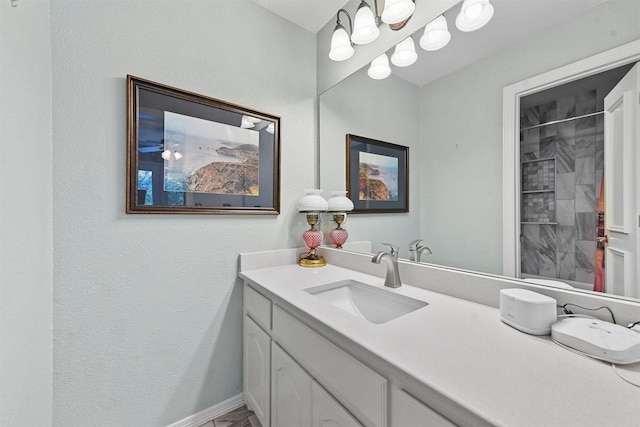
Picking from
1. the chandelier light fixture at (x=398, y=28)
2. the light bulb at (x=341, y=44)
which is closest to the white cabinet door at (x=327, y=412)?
the chandelier light fixture at (x=398, y=28)

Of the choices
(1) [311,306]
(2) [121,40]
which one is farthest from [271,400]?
(2) [121,40]

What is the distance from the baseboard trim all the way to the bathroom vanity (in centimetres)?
20

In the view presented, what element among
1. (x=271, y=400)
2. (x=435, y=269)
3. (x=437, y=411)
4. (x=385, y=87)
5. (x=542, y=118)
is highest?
(x=385, y=87)

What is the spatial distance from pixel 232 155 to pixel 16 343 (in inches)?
41.2

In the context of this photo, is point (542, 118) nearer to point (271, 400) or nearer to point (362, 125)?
point (362, 125)

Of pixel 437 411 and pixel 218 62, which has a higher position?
pixel 218 62

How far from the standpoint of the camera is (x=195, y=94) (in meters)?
1.31

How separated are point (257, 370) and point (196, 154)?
1.11 m

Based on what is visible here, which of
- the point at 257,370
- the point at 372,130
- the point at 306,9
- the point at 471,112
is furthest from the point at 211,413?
the point at 306,9

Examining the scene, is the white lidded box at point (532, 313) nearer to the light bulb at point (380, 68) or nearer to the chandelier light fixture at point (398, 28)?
the chandelier light fixture at point (398, 28)

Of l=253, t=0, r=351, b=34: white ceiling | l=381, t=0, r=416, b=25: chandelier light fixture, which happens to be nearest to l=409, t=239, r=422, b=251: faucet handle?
l=381, t=0, r=416, b=25: chandelier light fixture

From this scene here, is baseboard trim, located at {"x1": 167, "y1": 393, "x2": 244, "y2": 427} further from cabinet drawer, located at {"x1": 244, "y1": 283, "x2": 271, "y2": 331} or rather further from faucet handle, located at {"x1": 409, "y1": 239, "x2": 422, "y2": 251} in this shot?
faucet handle, located at {"x1": 409, "y1": 239, "x2": 422, "y2": 251}

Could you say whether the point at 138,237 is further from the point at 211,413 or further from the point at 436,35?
the point at 436,35

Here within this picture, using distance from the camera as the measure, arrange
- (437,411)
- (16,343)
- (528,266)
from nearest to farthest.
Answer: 1. (437,411)
2. (16,343)
3. (528,266)
